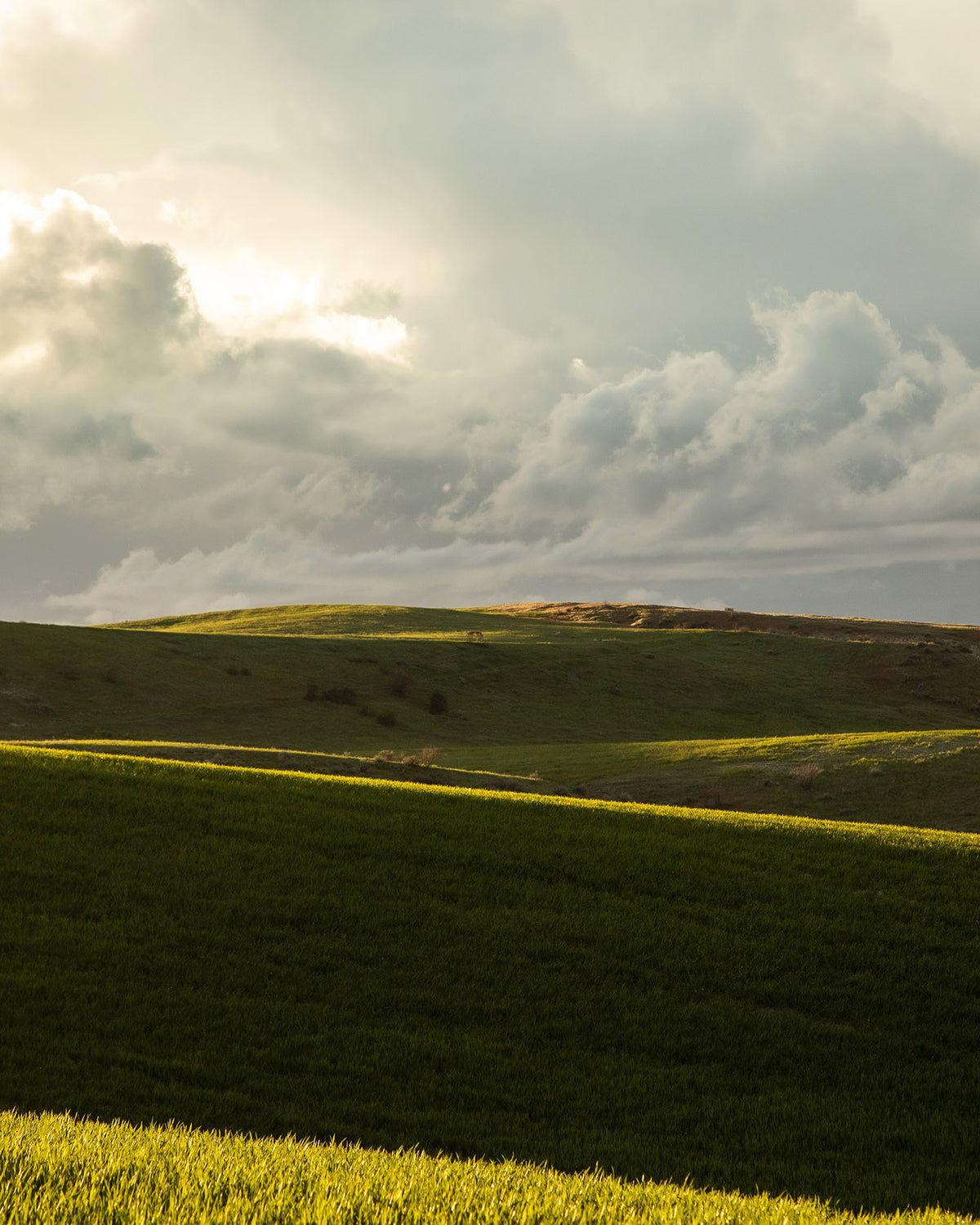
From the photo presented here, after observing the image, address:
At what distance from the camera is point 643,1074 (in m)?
10.3

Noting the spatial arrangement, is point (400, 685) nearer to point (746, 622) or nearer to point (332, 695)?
point (332, 695)

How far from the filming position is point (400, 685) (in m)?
69.2

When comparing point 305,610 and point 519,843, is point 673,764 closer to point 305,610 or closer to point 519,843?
point 519,843

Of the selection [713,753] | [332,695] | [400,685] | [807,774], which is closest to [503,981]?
[807,774]

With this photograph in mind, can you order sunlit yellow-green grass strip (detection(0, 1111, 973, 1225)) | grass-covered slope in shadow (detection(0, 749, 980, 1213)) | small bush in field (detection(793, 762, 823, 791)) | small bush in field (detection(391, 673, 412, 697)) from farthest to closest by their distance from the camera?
1. small bush in field (detection(391, 673, 412, 697))
2. small bush in field (detection(793, 762, 823, 791))
3. grass-covered slope in shadow (detection(0, 749, 980, 1213))
4. sunlit yellow-green grass strip (detection(0, 1111, 973, 1225))

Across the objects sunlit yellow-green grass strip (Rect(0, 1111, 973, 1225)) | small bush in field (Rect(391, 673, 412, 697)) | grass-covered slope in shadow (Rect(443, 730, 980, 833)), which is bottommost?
grass-covered slope in shadow (Rect(443, 730, 980, 833))

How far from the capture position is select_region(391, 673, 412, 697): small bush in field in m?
68.5

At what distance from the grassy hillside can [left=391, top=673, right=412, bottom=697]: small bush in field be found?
0.46 feet

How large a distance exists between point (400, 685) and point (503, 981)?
57.5 meters

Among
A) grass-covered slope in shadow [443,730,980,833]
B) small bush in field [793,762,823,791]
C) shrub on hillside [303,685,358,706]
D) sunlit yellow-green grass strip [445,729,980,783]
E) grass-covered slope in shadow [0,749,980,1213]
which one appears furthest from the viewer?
shrub on hillside [303,685,358,706]

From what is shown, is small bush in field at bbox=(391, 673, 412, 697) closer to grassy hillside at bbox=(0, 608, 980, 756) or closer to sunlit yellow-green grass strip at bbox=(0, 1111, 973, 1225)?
grassy hillside at bbox=(0, 608, 980, 756)

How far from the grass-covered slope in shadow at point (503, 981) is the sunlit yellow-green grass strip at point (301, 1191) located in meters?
1.86

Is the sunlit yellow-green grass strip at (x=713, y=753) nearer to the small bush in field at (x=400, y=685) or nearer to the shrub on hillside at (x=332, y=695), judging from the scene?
the shrub on hillside at (x=332, y=695)

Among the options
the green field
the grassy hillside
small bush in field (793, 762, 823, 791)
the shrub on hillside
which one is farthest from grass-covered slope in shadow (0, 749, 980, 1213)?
the shrub on hillside
